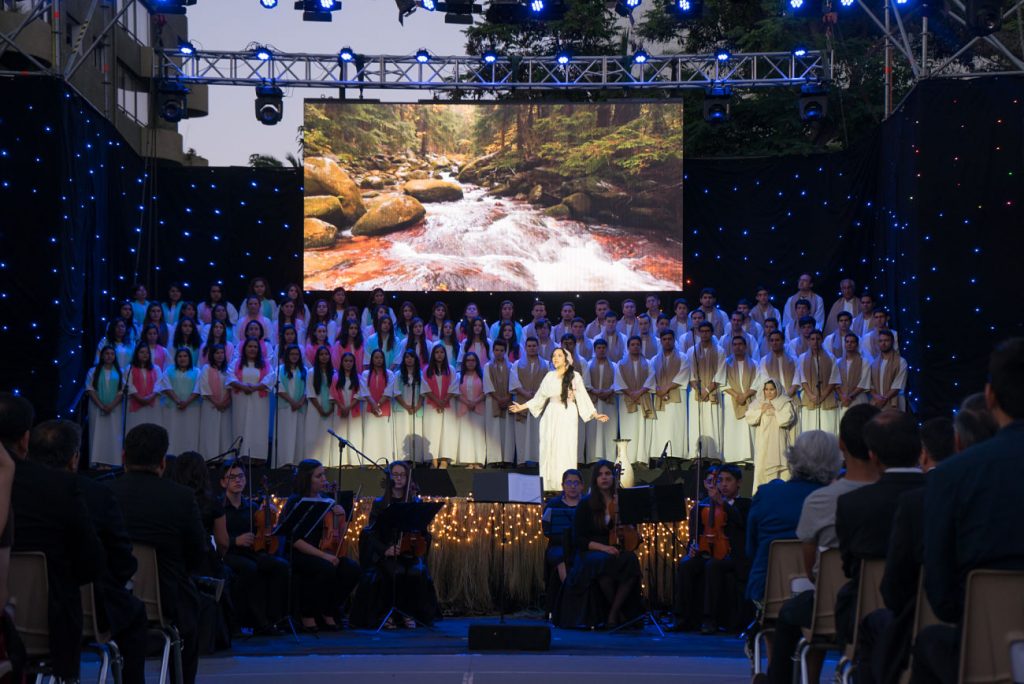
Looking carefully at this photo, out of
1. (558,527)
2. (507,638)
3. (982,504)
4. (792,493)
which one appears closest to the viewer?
(982,504)

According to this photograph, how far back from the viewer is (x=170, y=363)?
53.6 ft

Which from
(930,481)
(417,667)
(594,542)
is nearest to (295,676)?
(417,667)

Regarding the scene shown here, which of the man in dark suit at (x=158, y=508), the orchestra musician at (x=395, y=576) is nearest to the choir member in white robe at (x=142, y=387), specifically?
the orchestra musician at (x=395, y=576)

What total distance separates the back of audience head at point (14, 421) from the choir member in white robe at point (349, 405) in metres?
11.2

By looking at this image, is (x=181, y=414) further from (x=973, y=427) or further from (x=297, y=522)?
(x=973, y=427)

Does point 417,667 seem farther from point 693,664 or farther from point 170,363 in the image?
point 170,363

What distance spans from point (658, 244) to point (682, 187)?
86 cm

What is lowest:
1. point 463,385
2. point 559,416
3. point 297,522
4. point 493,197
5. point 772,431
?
point 297,522

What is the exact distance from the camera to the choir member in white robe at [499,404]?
16453 mm

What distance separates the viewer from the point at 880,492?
16.5ft

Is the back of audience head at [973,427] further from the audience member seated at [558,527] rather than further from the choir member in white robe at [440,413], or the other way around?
the choir member in white robe at [440,413]

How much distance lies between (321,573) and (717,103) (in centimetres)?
899

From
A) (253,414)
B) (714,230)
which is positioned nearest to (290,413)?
(253,414)

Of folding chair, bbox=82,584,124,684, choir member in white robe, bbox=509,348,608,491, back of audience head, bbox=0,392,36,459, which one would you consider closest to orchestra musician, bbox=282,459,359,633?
choir member in white robe, bbox=509,348,608,491
